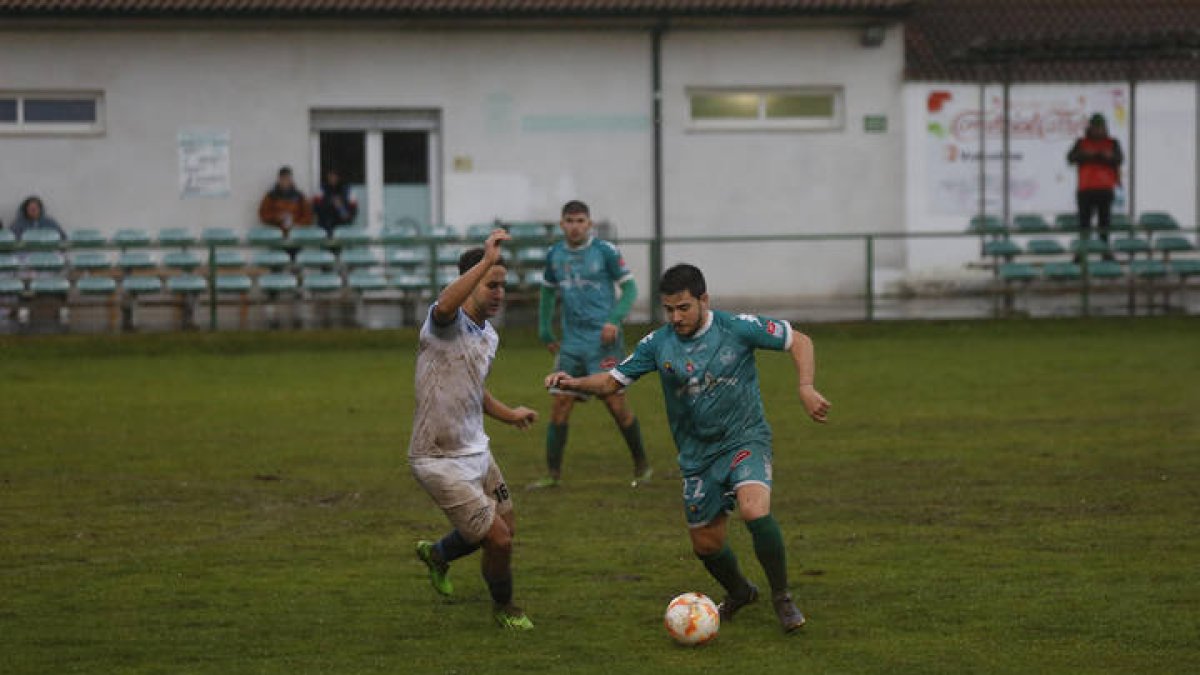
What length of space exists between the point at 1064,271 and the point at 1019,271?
0.62 meters

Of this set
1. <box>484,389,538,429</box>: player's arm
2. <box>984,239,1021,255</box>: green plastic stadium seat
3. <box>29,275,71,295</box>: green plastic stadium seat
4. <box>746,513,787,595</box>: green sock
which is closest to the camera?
<box>746,513,787,595</box>: green sock

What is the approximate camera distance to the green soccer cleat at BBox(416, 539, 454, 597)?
9641 mm

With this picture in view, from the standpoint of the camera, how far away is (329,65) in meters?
29.8

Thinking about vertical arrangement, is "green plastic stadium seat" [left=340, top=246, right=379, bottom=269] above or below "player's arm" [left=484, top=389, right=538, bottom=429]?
above

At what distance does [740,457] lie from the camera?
892cm

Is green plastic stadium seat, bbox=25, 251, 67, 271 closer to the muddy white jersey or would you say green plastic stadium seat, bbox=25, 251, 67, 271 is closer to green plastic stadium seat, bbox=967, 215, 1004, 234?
green plastic stadium seat, bbox=967, 215, 1004, 234

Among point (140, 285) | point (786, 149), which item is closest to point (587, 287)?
point (140, 285)

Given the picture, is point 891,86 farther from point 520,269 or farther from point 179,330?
point 179,330

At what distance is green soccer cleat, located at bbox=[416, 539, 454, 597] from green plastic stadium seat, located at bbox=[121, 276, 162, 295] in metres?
17.0

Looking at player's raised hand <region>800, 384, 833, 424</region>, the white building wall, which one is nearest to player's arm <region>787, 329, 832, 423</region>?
player's raised hand <region>800, 384, 833, 424</region>

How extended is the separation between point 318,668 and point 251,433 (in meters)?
9.27

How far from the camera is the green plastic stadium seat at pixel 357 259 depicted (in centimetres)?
2659

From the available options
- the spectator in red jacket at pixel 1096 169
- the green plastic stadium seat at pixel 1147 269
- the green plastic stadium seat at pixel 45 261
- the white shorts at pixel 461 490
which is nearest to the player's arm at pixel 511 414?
the white shorts at pixel 461 490

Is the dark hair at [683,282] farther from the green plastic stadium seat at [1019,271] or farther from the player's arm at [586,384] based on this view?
the green plastic stadium seat at [1019,271]
